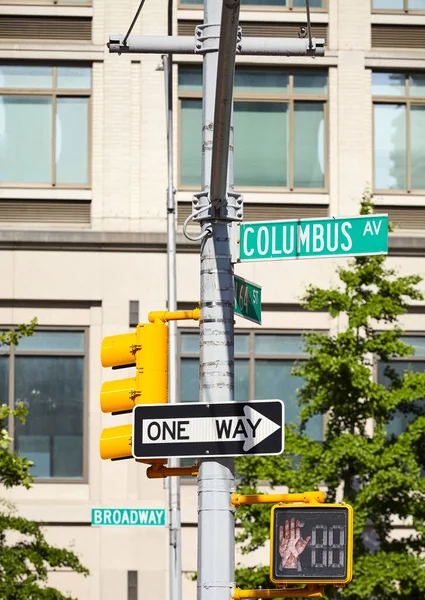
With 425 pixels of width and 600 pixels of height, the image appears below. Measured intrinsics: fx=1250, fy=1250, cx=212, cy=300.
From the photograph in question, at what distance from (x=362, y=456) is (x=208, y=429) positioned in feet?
35.6

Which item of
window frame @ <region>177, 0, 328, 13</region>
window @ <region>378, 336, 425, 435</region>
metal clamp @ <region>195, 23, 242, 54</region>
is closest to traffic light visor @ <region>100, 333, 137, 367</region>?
metal clamp @ <region>195, 23, 242, 54</region>

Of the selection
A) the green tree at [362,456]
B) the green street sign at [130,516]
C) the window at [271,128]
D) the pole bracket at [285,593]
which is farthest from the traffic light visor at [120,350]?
the window at [271,128]

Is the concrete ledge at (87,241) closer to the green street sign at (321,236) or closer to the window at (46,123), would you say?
the window at (46,123)

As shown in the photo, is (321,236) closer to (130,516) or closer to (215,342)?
(215,342)

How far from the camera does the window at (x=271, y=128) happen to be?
25.1 meters

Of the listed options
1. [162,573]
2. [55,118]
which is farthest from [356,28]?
[162,573]

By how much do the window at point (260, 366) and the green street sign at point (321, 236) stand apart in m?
16.4

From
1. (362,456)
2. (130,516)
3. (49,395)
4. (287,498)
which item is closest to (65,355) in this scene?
(49,395)

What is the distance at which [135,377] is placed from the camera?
7.65 meters

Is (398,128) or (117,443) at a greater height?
(398,128)

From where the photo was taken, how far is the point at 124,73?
2511 centimetres

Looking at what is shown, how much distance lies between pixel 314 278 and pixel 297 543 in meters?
17.6

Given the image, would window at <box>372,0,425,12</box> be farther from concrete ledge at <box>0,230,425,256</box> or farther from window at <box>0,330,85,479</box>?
window at <box>0,330,85,479</box>

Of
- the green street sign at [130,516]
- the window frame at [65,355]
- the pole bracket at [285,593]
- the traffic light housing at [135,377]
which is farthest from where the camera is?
the window frame at [65,355]
